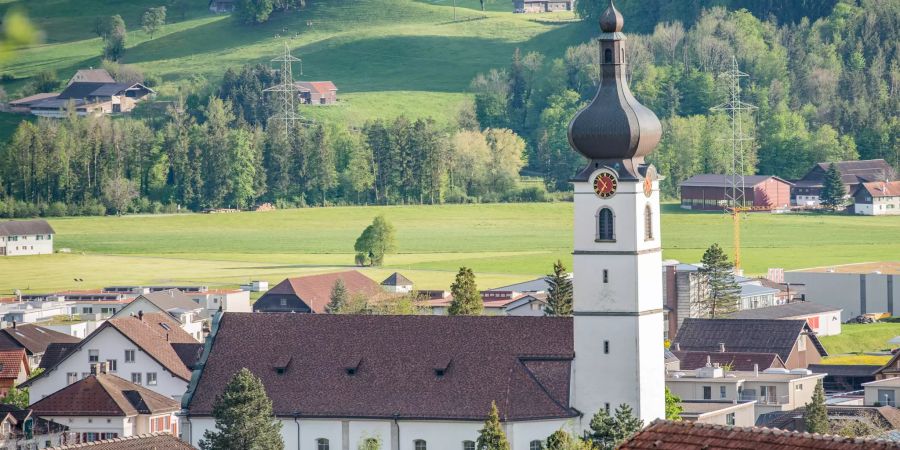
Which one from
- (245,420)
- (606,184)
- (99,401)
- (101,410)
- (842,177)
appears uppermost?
(842,177)

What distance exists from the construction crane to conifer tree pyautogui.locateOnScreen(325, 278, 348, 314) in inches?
1148

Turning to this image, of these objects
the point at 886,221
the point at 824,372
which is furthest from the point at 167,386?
the point at 886,221

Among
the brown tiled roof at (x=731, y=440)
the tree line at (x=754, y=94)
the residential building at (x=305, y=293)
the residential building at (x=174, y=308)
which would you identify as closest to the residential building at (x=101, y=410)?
the residential building at (x=174, y=308)

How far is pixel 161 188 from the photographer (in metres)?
164

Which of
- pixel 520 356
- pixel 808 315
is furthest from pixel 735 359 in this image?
pixel 520 356

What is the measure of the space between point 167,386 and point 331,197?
97.5m

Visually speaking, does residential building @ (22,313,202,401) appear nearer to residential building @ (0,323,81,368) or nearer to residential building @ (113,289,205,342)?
residential building @ (0,323,81,368)

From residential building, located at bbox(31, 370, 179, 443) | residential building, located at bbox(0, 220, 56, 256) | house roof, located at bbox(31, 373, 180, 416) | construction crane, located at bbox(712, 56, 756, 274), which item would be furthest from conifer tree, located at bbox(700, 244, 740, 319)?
residential building, located at bbox(0, 220, 56, 256)

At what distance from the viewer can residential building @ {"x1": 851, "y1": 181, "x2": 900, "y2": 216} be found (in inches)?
6009

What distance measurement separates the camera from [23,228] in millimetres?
134500

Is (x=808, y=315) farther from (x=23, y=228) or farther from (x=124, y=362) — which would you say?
(x=23, y=228)

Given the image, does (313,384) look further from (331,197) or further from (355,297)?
(331,197)

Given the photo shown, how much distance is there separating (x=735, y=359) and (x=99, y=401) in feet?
82.1

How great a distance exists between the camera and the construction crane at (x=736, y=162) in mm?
142550
